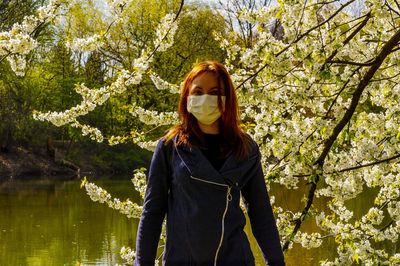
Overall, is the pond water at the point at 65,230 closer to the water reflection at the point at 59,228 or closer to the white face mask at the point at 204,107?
the water reflection at the point at 59,228

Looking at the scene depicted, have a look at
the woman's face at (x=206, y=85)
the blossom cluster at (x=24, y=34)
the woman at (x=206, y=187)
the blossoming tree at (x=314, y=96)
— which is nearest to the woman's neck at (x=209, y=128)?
the woman at (x=206, y=187)

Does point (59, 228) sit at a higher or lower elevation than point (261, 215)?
higher

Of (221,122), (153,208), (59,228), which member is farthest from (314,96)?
(59,228)

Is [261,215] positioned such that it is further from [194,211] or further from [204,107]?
[204,107]

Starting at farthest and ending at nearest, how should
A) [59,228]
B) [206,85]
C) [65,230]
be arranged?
[59,228] < [65,230] < [206,85]

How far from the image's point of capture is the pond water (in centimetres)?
1277

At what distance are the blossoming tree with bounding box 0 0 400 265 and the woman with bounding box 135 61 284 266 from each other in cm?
120

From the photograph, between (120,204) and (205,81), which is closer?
(205,81)

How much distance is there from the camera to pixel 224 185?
8.55 feet

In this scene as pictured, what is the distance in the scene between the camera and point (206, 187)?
8.55ft

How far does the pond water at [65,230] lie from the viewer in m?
12.8

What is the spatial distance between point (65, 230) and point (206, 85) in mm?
13845

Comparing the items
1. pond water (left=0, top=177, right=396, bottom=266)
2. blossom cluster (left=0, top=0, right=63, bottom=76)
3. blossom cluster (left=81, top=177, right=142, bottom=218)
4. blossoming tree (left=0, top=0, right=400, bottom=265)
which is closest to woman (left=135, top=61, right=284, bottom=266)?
blossoming tree (left=0, top=0, right=400, bottom=265)

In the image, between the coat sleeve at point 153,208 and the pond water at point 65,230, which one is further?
the pond water at point 65,230
